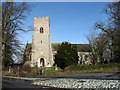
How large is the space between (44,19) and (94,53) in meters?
21.6

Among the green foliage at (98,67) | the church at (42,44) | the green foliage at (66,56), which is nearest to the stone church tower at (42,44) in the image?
the church at (42,44)

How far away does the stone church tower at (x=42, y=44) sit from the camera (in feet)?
168

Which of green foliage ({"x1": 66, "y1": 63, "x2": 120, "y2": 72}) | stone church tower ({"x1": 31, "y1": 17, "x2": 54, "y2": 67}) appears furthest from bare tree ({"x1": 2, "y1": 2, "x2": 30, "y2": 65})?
stone church tower ({"x1": 31, "y1": 17, "x2": 54, "y2": 67})

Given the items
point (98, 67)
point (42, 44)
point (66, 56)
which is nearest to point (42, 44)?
point (42, 44)

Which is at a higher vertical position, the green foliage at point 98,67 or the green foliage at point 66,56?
the green foliage at point 66,56

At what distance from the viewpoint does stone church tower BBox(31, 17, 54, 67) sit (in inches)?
2013

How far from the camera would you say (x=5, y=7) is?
2088 cm

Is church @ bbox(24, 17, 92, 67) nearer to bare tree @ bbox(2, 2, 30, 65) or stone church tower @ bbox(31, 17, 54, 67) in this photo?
stone church tower @ bbox(31, 17, 54, 67)

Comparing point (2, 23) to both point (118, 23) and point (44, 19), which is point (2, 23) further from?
point (44, 19)

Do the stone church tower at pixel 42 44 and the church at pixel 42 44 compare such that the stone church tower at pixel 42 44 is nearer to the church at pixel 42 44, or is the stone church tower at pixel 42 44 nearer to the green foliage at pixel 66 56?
the church at pixel 42 44

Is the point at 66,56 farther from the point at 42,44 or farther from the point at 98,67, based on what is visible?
the point at 98,67

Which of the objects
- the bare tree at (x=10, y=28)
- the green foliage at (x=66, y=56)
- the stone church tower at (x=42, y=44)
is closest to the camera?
the bare tree at (x=10, y=28)

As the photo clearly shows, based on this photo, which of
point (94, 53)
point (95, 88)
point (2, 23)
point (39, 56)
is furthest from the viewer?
point (39, 56)

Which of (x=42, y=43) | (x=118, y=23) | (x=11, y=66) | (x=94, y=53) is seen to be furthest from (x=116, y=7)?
(x=42, y=43)
